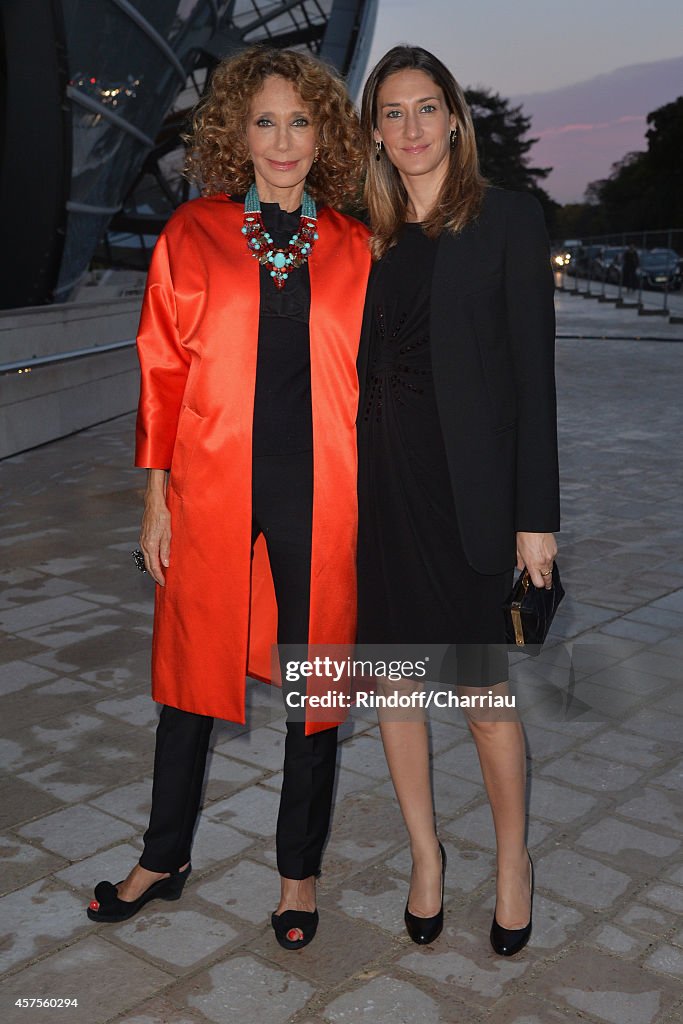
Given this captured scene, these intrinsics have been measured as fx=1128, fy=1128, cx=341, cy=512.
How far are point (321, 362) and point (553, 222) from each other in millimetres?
139875

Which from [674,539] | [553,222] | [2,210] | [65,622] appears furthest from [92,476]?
[553,222]

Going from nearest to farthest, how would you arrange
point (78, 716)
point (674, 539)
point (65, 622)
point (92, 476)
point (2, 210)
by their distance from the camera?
point (78, 716) → point (65, 622) → point (674, 539) → point (92, 476) → point (2, 210)

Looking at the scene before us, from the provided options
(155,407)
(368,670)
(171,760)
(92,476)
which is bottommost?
(92,476)

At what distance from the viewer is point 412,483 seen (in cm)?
278

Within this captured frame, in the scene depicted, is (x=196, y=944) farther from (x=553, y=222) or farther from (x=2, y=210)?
(x=553, y=222)

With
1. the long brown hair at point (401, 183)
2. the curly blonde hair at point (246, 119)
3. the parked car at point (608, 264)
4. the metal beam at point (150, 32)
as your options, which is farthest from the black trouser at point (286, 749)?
the parked car at point (608, 264)

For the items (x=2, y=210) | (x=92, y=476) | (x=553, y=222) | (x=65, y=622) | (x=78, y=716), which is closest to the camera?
(x=78, y=716)

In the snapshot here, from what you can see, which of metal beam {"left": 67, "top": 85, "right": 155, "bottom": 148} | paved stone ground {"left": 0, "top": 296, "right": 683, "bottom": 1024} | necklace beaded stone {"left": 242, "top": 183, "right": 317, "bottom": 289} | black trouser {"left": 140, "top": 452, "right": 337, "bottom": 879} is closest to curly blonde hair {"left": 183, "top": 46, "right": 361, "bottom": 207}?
necklace beaded stone {"left": 242, "top": 183, "right": 317, "bottom": 289}

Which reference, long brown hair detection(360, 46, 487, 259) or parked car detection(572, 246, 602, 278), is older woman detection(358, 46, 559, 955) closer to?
long brown hair detection(360, 46, 487, 259)

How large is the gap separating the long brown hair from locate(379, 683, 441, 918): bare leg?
4.00 feet

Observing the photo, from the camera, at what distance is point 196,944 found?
2.92 metres

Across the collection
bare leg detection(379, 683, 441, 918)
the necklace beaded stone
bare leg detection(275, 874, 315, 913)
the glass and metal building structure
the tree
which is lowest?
bare leg detection(275, 874, 315, 913)

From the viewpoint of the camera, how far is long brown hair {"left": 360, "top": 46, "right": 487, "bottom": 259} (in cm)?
272

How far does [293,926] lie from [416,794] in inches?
18.3
